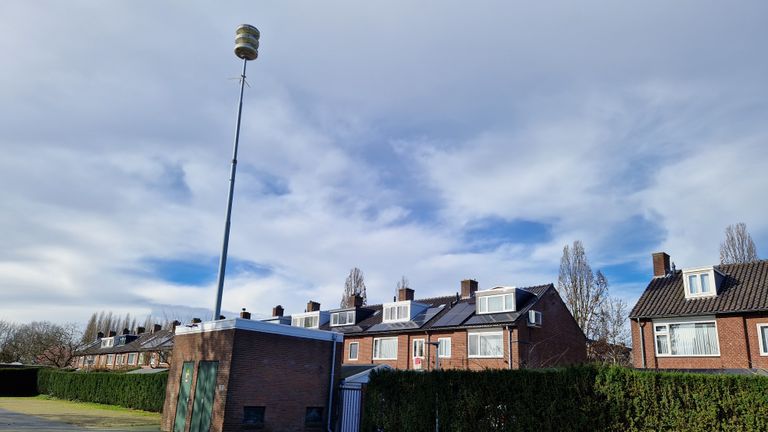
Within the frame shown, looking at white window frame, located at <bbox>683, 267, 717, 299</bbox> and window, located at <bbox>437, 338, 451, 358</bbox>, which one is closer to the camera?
white window frame, located at <bbox>683, 267, 717, 299</bbox>

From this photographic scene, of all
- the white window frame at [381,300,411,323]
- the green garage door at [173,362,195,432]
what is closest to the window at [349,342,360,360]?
the white window frame at [381,300,411,323]

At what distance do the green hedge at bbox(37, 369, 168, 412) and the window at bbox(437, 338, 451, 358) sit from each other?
16497mm

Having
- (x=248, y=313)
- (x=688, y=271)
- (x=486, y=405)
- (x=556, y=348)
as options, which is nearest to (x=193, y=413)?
(x=486, y=405)

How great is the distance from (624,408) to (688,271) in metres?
16.7

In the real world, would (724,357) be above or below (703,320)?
below

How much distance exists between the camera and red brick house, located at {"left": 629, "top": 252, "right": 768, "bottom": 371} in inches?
904

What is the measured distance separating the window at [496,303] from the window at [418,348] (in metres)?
4.33

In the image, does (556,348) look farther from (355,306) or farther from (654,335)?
(355,306)

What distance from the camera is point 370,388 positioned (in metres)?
19.1

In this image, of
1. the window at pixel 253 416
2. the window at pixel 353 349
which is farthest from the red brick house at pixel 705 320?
the window at pixel 253 416

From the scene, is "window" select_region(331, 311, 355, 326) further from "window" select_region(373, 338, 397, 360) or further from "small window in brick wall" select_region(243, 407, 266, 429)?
"small window in brick wall" select_region(243, 407, 266, 429)

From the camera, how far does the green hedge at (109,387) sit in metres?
31.3

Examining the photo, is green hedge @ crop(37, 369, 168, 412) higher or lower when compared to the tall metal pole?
lower

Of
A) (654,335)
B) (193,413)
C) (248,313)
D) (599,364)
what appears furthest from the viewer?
(248,313)
